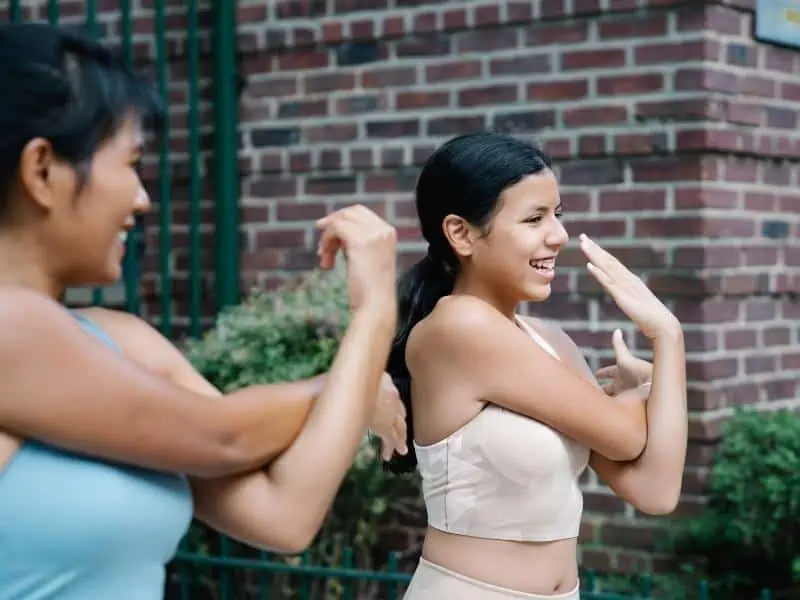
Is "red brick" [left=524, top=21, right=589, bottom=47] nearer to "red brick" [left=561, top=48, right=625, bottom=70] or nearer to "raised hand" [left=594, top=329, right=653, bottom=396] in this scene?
"red brick" [left=561, top=48, right=625, bottom=70]

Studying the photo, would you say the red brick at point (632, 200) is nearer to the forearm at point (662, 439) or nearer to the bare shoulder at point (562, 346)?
the bare shoulder at point (562, 346)

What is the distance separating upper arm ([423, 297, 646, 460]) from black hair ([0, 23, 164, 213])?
1.04 meters

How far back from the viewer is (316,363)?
441 cm

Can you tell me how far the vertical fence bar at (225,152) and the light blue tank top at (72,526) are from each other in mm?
3669

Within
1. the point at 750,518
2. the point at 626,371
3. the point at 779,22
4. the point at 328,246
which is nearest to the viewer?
the point at 328,246

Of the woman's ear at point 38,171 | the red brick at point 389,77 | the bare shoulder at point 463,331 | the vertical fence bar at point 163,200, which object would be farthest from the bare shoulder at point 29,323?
the vertical fence bar at point 163,200

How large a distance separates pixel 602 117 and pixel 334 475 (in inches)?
117

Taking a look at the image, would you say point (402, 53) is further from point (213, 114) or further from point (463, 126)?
point (213, 114)

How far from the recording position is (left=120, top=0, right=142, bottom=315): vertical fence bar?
5.05 m

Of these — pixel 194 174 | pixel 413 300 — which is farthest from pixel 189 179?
pixel 413 300

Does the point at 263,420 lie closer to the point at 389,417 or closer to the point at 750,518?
the point at 389,417

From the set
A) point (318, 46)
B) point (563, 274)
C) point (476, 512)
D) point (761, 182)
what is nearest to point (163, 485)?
point (476, 512)

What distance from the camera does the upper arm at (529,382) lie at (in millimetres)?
2441

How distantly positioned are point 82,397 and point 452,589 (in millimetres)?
1144
